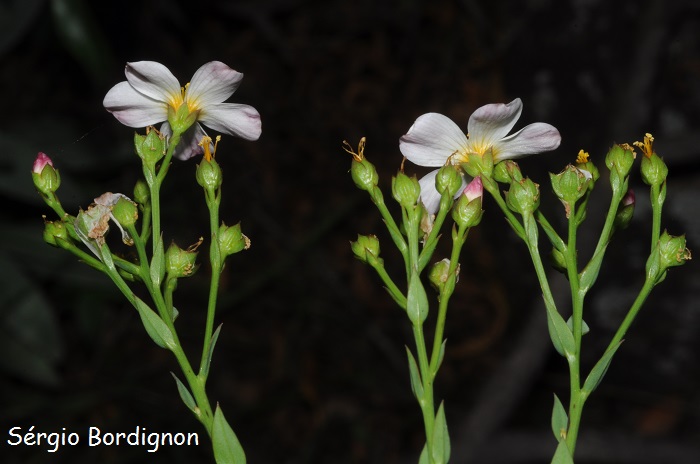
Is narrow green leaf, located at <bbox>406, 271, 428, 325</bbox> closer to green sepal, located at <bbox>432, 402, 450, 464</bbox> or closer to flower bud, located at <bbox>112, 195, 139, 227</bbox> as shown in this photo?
green sepal, located at <bbox>432, 402, 450, 464</bbox>

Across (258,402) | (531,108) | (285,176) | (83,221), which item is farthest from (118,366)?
(83,221)

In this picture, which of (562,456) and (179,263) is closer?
(562,456)

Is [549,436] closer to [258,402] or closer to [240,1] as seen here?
[258,402]

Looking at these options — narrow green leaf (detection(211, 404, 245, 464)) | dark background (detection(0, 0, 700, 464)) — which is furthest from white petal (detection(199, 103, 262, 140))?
dark background (detection(0, 0, 700, 464))

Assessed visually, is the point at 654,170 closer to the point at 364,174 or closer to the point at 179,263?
the point at 364,174

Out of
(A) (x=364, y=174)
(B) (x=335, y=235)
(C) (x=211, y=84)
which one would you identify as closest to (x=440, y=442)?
(A) (x=364, y=174)

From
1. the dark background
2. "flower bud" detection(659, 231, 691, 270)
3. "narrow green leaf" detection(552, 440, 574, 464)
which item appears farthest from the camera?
the dark background

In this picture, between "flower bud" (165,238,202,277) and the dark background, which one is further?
the dark background
